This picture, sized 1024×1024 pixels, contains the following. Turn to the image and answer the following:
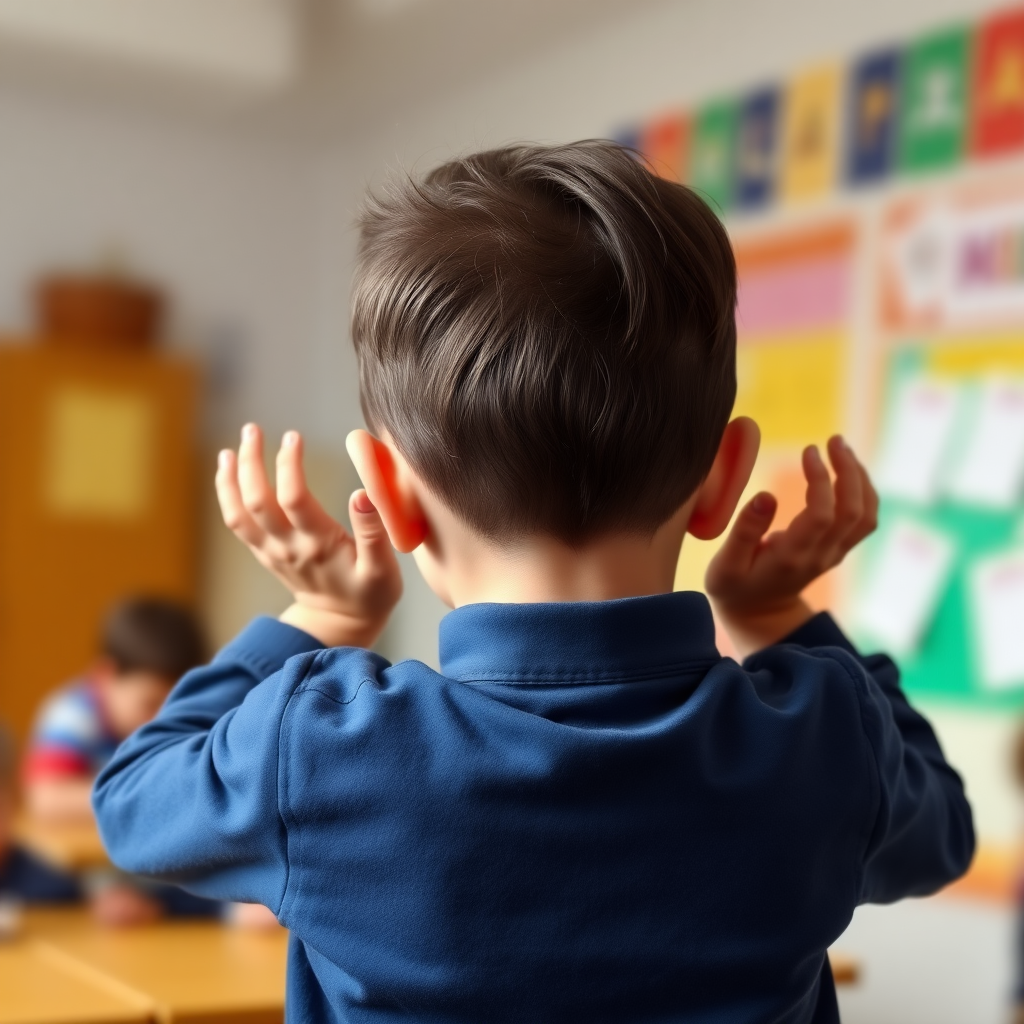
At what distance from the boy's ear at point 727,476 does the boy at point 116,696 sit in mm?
2354

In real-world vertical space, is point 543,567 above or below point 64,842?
above

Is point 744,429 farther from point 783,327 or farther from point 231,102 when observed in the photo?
point 231,102

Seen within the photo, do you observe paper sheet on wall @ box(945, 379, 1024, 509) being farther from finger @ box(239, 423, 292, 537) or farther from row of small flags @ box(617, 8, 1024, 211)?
finger @ box(239, 423, 292, 537)

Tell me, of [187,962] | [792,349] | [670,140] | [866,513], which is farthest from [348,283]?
[866,513]

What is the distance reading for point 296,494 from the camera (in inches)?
29.2

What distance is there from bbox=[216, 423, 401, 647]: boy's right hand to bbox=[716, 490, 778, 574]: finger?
0.20 meters

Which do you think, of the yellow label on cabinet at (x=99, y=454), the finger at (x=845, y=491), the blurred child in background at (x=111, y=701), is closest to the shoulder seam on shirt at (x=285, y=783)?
the finger at (x=845, y=491)

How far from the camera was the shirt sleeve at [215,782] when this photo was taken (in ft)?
2.14

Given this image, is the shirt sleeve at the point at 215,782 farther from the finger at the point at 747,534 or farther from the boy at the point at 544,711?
the finger at the point at 747,534

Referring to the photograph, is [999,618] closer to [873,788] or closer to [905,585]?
[905,585]

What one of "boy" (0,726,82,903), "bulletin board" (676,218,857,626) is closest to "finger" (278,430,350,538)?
"boy" (0,726,82,903)

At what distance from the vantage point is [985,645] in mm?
2891

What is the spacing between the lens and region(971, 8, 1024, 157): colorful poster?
2.87 meters

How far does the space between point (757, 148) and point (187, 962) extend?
2.64 m
